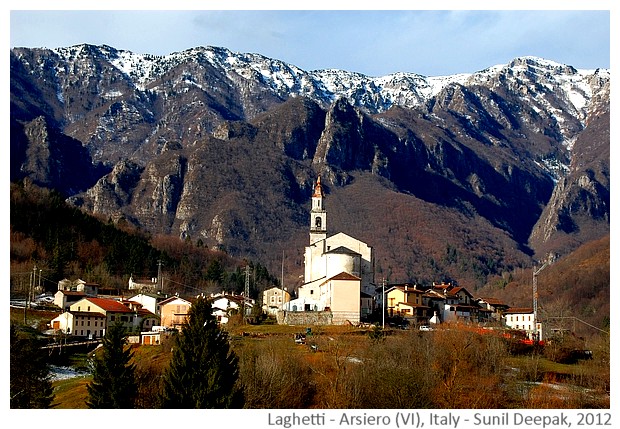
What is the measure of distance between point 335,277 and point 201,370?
38.4m

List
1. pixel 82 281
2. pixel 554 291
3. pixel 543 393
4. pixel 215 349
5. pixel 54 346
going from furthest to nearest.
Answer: pixel 554 291 < pixel 82 281 < pixel 54 346 < pixel 543 393 < pixel 215 349

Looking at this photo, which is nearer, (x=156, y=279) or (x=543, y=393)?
(x=543, y=393)

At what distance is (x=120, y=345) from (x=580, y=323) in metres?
98.6

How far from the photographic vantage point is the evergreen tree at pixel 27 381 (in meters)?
56.1

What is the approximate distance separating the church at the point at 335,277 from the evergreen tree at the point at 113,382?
3374cm

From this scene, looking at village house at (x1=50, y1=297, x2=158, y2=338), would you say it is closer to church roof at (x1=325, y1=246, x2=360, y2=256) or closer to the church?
the church

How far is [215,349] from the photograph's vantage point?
55406 millimetres

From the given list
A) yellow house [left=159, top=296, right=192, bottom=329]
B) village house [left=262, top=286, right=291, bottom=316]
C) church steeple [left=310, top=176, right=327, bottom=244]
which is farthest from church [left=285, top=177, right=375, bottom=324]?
yellow house [left=159, top=296, right=192, bottom=329]

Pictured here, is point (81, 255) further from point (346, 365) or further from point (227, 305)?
point (346, 365)

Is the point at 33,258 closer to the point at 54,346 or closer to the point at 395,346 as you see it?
the point at 54,346

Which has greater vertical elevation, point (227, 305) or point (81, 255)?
point (81, 255)

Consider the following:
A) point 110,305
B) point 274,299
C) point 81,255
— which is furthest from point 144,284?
point 110,305

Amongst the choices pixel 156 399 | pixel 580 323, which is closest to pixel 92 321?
pixel 156 399

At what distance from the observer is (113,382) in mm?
56094
